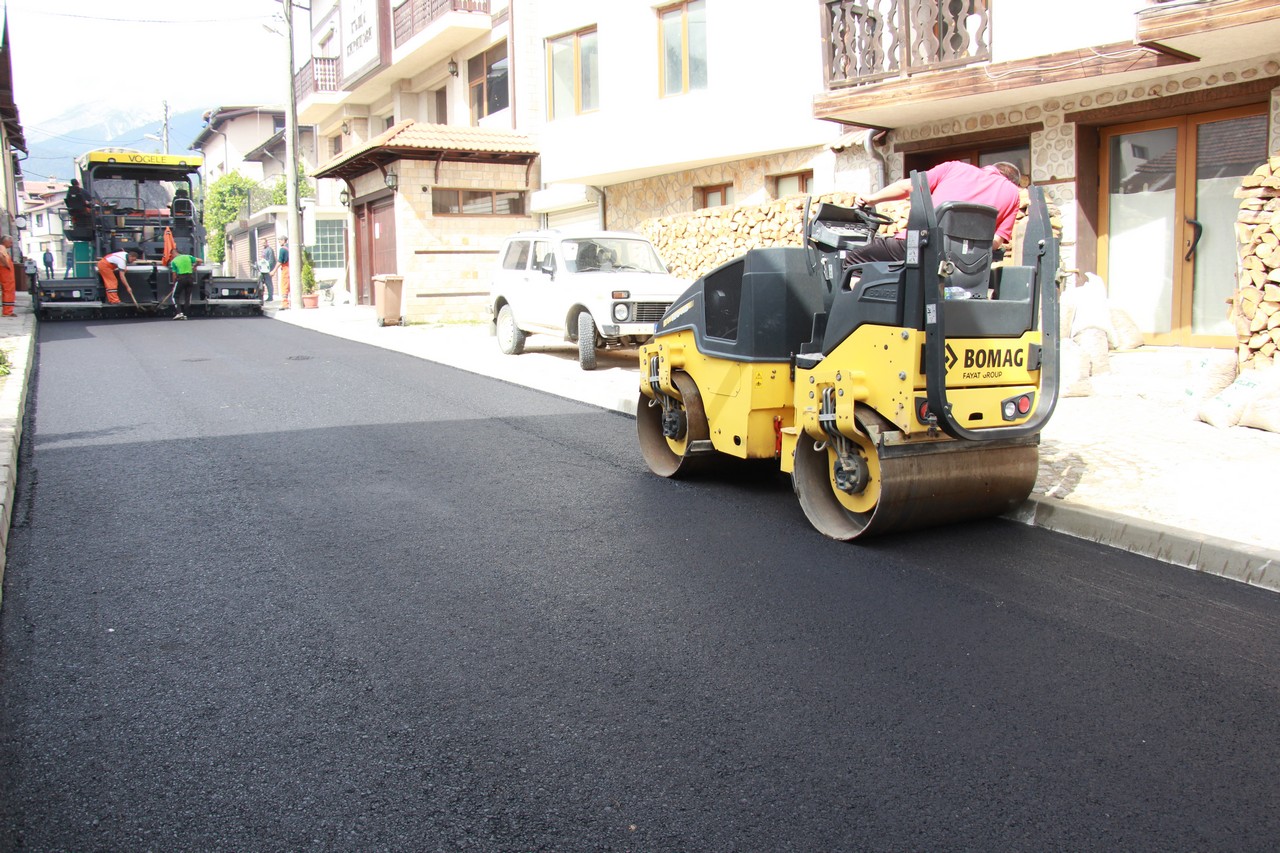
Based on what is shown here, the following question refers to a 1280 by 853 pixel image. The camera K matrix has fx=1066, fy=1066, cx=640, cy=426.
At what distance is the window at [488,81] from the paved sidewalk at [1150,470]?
49.5 ft

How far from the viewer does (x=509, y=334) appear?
16234 mm

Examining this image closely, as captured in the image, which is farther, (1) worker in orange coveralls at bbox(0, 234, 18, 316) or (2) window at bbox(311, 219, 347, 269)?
(2) window at bbox(311, 219, 347, 269)

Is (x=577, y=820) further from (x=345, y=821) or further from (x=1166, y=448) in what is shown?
(x=1166, y=448)

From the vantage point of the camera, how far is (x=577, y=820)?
292 centimetres

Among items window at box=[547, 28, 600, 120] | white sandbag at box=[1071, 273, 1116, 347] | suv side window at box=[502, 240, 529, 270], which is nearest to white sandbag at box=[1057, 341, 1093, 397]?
white sandbag at box=[1071, 273, 1116, 347]

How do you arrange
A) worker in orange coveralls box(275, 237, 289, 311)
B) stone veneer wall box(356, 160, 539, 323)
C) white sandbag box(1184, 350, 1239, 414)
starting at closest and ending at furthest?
white sandbag box(1184, 350, 1239, 414)
stone veneer wall box(356, 160, 539, 323)
worker in orange coveralls box(275, 237, 289, 311)

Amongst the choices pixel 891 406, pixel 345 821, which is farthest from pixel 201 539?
pixel 891 406

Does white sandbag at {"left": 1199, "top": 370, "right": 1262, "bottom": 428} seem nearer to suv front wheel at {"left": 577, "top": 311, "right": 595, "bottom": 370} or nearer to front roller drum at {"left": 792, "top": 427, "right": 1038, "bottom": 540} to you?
front roller drum at {"left": 792, "top": 427, "right": 1038, "bottom": 540}

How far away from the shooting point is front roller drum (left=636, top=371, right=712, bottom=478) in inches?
278

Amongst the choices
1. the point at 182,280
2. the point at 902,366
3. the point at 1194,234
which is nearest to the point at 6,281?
the point at 182,280

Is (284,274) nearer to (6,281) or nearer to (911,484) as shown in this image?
(6,281)

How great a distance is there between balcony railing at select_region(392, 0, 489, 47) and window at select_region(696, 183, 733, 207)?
910 centimetres

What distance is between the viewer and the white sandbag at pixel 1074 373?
32.2 ft

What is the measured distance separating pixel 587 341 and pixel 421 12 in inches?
656
